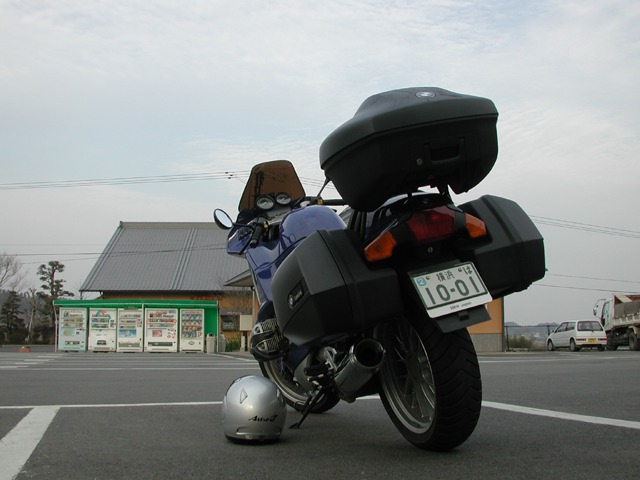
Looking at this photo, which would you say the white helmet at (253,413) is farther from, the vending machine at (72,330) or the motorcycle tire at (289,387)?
the vending machine at (72,330)

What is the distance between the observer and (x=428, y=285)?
2.91 meters

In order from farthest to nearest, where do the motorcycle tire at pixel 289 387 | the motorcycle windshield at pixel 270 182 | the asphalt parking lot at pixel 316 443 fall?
the motorcycle windshield at pixel 270 182 → the motorcycle tire at pixel 289 387 → the asphalt parking lot at pixel 316 443

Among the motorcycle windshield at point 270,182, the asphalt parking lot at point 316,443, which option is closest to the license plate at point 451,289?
the asphalt parking lot at point 316,443

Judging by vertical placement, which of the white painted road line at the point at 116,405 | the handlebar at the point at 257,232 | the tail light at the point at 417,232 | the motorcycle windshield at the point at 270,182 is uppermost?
the motorcycle windshield at the point at 270,182

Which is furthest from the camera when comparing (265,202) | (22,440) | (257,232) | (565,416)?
(265,202)

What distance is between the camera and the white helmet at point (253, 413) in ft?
12.3

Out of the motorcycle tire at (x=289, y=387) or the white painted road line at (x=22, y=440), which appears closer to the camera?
the white painted road line at (x=22, y=440)

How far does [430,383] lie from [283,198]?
251 cm

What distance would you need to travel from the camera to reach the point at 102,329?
33688 mm

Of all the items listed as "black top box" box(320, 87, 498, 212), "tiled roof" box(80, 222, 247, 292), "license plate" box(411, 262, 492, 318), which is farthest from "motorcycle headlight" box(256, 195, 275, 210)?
"tiled roof" box(80, 222, 247, 292)

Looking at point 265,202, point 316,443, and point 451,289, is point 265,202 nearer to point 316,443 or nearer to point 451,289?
point 316,443

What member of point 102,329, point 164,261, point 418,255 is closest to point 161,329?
point 102,329

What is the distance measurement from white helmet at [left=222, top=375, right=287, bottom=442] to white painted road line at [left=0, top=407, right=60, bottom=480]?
1.04 m

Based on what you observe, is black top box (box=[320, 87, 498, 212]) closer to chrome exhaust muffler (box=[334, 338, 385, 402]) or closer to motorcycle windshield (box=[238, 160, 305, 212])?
chrome exhaust muffler (box=[334, 338, 385, 402])
